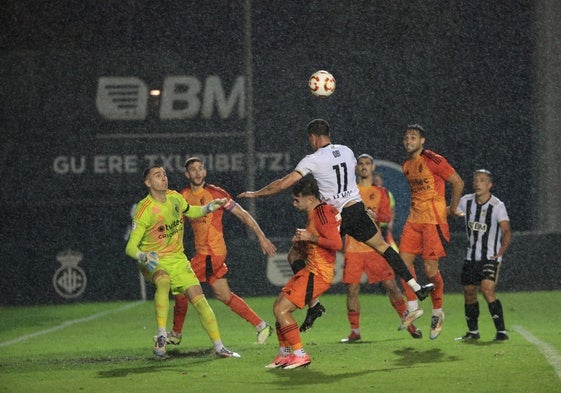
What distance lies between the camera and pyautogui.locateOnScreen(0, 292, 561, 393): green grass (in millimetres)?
8789

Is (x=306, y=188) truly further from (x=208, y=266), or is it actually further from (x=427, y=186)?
(x=427, y=186)

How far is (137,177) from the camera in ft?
89.4

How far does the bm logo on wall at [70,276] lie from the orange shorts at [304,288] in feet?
34.7

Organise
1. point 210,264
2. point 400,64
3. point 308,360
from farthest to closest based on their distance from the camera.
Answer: point 400,64 → point 210,264 → point 308,360

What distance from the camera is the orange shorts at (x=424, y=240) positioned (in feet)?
38.8

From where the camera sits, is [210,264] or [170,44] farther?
[170,44]

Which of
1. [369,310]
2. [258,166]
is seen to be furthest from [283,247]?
[258,166]

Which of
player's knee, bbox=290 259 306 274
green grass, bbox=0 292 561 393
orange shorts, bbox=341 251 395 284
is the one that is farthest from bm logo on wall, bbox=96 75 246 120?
player's knee, bbox=290 259 306 274

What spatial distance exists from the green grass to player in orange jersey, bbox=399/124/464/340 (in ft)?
2.86

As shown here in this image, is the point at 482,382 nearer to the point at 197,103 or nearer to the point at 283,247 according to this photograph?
the point at 283,247

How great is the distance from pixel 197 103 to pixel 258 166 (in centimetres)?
223

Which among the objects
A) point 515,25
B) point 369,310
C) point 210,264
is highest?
point 515,25

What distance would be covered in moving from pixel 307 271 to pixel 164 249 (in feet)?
5.50

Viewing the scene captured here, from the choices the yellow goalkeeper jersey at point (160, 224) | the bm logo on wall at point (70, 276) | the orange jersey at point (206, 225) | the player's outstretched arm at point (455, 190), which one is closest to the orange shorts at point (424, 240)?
the player's outstretched arm at point (455, 190)
